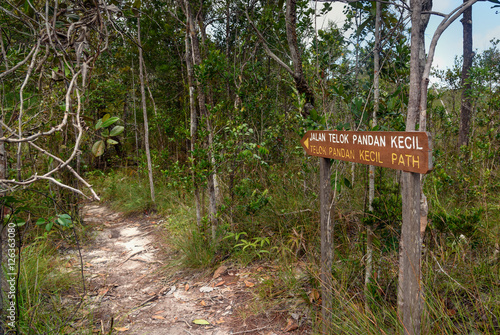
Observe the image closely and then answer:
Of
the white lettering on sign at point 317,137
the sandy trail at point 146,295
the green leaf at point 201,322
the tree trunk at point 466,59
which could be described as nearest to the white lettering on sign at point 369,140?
the white lettering on sign at point 317,137

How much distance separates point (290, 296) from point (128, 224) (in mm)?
4477

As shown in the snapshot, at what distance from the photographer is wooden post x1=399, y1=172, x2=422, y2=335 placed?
1624 mm

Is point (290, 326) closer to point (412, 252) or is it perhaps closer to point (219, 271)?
point (219, 271)

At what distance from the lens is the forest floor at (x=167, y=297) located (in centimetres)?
297

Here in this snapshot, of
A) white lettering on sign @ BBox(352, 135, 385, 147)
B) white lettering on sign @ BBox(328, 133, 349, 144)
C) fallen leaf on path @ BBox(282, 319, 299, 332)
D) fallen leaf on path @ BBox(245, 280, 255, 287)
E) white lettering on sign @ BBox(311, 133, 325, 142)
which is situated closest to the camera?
white lettering on sign @ BBox(352, 135, 385, 147)

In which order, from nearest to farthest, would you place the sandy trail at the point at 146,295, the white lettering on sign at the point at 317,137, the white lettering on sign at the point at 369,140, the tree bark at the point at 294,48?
the white lettering on sign at the point at 369,140 → the white lettering on sign at the point at 317,137 → the sandy trail at the point at 146,295 → the tree bark at the point at 294,48

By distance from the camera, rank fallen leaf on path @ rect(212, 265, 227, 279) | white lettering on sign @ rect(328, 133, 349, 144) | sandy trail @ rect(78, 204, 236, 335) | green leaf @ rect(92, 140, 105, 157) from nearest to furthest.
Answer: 1. green leaf @ rect(92, 140, 105, 157)
2. white lettering on sign @ rect(328, 133, 349, 144)
3. sandy trail @ rect(78, 204, 236, 335)
4. fallen leaf on path @ rect(212, 265, 227, 279)

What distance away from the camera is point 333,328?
2352 mm

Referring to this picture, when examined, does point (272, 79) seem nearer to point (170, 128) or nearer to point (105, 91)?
point (170, 128)

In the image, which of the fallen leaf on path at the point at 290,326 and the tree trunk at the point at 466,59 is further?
the tree trunk at the point at 466,59

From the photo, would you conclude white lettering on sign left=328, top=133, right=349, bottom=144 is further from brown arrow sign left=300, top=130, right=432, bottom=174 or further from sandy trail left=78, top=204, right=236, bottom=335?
sandy trail left=78, top=204, right=236, bottom=335

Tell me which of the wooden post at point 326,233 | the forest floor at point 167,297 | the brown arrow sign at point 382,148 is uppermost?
the brown arrow sign at point 382,148

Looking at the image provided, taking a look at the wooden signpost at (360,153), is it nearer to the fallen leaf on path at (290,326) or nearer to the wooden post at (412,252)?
the wooden post at (412,252)

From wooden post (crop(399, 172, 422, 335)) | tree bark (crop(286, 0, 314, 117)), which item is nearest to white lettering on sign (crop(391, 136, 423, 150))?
wooden post (crop(399, 172, 422, 335))
